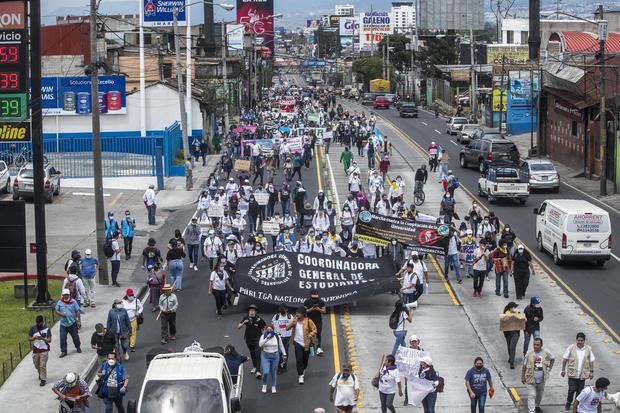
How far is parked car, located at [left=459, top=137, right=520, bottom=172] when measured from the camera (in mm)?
55344

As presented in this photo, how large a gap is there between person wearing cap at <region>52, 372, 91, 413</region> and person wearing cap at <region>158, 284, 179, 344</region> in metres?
5.98

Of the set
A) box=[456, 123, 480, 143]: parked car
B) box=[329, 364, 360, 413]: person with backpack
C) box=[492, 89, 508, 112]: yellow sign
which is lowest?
box=[329, 364, 360, 413]: person with backpack

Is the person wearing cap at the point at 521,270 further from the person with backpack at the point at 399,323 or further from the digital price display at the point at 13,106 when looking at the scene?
the digital price display at the point at 13,106

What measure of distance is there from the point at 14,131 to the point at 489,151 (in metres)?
26.4

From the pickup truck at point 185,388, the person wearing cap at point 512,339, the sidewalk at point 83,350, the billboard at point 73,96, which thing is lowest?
the sidewalk at point 83,350

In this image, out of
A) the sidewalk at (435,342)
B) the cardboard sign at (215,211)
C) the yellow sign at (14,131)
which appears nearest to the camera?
the sidewalk at (435,342)

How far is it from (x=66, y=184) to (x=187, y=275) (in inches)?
870

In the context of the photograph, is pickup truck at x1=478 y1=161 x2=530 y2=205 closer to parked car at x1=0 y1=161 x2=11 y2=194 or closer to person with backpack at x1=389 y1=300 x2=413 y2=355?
parked car at x1=0 y1=161 x2=11 y2=194

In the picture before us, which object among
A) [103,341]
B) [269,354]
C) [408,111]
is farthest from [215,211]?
[408,111]

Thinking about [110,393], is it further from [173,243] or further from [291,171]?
[291,171]

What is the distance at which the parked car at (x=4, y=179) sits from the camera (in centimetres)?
4888

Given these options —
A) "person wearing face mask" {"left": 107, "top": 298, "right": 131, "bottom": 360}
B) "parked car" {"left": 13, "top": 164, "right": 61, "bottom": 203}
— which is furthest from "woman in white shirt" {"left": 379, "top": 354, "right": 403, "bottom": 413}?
"parked car" {"left": 13, "top": 164, "right": 61, "bottom": 203}

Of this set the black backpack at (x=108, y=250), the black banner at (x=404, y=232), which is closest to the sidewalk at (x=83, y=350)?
the black backpack at (x=108, y=250)

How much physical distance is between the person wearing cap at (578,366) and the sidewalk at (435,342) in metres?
1.14
